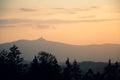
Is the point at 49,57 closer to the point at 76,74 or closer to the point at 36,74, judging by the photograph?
the point at 76,74

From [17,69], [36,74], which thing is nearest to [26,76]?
[36,74]

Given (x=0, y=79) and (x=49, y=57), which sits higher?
(x=49, y=57)

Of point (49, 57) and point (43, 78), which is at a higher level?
point (49, 57)

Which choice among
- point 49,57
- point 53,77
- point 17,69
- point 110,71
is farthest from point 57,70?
point 49,57

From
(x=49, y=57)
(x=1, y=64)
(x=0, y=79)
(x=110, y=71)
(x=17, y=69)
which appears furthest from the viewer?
(x=49, y=57)

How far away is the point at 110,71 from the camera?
269 ft

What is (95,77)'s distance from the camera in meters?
83.8

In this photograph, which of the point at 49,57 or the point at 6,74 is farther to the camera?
the point at 49,57

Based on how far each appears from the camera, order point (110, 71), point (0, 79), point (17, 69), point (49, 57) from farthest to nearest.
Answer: point (49, 57) < point (110, 71) < point (17, 69) < point (0, 79)

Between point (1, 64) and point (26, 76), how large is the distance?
4.91 m

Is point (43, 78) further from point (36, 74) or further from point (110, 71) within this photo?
point (110, 71)

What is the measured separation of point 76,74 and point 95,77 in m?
3.67

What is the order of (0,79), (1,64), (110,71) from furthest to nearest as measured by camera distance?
(110,71) < (1,64) < (0,79)

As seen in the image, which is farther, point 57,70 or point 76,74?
point 76,74
